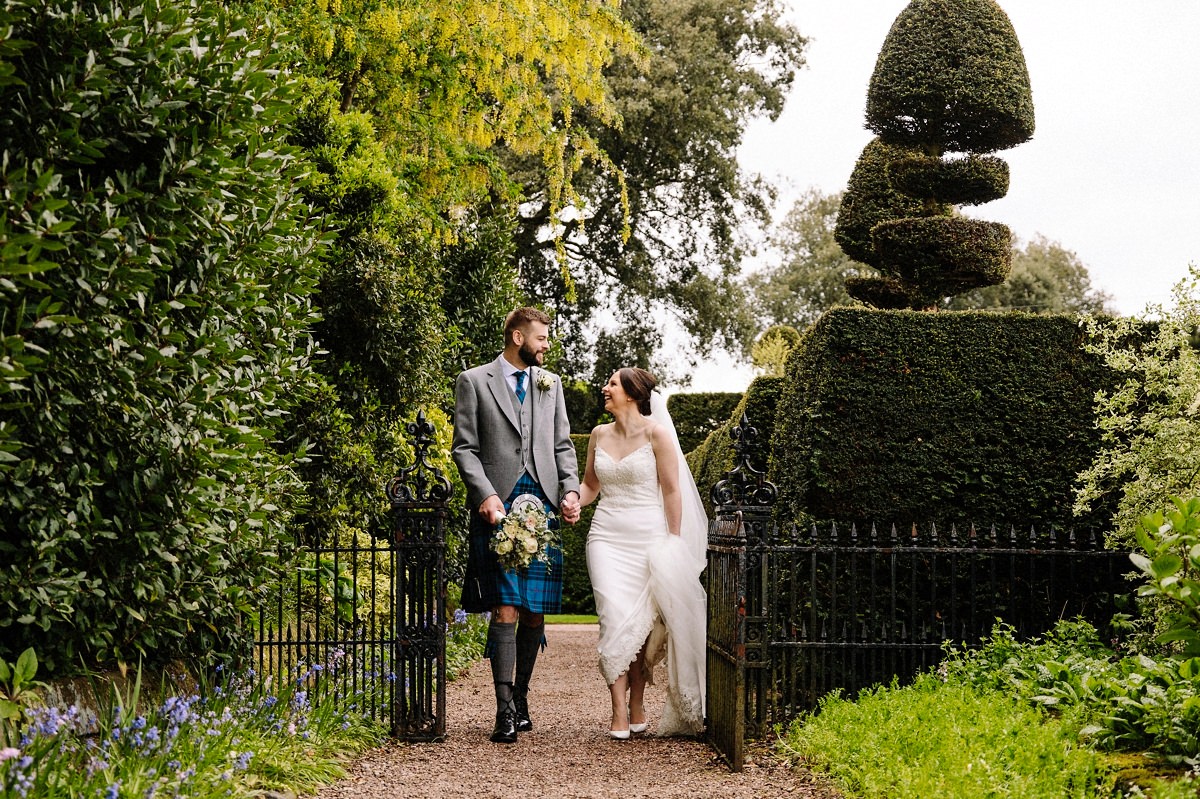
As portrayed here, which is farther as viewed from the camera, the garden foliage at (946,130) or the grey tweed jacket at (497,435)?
the garden foliage at (946,130)

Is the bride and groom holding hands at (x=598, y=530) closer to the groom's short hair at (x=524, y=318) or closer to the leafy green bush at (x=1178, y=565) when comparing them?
the groom's short hair at (x=524, y=318)

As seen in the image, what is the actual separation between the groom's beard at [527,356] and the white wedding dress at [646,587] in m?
0.69

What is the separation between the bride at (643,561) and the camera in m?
6.53

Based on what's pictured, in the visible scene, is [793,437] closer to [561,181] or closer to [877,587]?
[877,587]

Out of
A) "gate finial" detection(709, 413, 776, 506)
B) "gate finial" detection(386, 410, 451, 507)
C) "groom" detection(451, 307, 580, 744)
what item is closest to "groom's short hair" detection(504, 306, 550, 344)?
"groom" detection(451, 307, 580, 744)

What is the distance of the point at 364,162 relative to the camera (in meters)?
9.63

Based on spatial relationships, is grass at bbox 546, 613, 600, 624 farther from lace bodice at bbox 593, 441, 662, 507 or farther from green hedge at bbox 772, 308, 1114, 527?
lace bodice at bbox 593, 441, 662, 507

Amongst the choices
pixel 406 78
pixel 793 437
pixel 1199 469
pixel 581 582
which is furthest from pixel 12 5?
pixel 581 582

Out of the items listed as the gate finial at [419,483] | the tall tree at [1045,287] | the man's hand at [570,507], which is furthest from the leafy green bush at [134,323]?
the tall tree at [1045,287]

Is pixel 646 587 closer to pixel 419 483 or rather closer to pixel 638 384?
pixel 638 384

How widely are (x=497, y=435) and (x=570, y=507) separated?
1.94ft

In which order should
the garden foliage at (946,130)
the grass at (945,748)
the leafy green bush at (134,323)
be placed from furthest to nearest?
the garden foliage at (946,130), the grass at (945,748), the leafy green bush at (134,323)

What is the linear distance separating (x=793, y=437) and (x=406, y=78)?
5.87 m

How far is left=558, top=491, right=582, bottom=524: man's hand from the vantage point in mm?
6469
